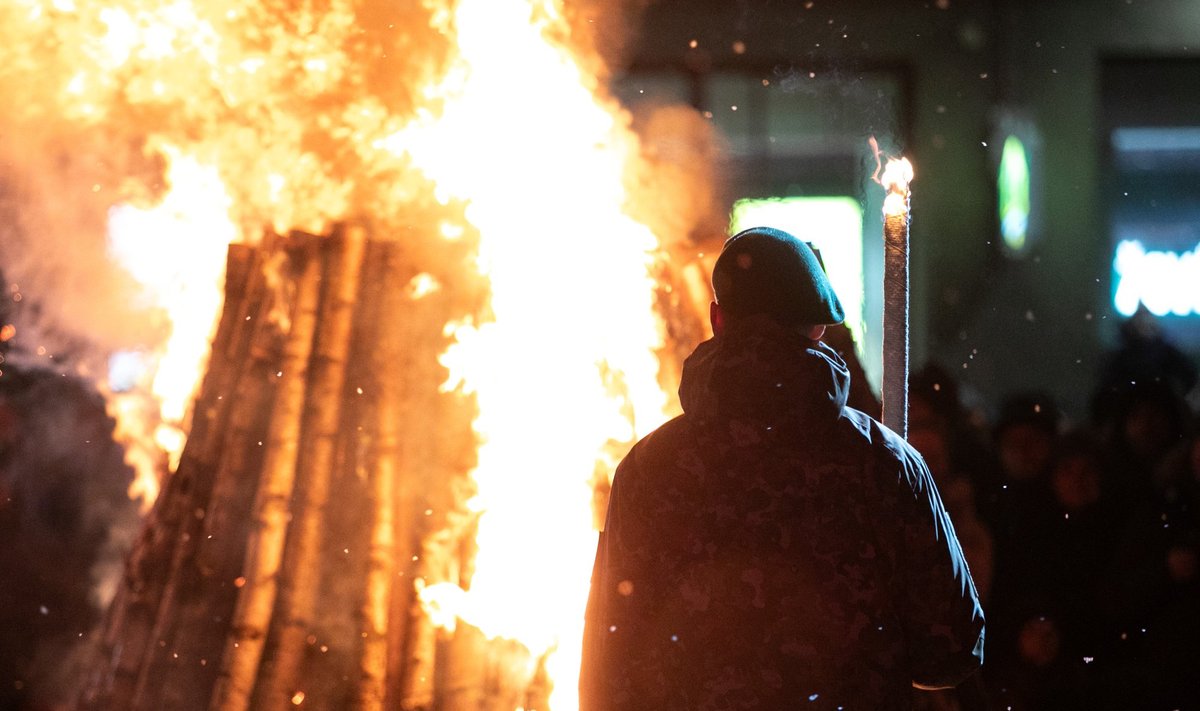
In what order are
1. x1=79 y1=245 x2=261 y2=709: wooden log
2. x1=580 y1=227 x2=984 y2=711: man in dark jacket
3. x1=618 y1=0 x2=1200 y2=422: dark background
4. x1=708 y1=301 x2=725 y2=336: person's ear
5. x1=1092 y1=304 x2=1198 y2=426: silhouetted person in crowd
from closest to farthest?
x1=580 y1=227 x2=984 y2=711: man in dark jacket, x1=708 y1=301 x2=725 y2=336: person's ear, x1=79 y1=245 x2=261 y2=709: wooden log, x1=1092 y1=304 x2=1198 y2=426: silhouetted person in crowd, x1=618 y1=0 x2=1200 y2=422: dark background

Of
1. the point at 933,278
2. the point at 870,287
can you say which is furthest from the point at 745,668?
the point at 933,278

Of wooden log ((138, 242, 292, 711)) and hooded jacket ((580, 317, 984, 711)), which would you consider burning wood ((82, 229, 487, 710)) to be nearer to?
wooden log ((138, 242, 292, 711))

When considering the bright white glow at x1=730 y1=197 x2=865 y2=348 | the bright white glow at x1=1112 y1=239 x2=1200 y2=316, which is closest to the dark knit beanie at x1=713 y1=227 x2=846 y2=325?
the bright white glow at x1=730 y1=197 x2=865 y2=348

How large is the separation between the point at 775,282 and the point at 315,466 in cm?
180

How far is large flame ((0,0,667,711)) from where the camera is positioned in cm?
313

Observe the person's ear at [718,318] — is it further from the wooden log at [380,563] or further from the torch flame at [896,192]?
the wooden log at [380,563]

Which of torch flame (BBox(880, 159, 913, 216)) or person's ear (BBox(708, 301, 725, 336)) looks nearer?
person's ear (BBox(708, 301, 725, 336))

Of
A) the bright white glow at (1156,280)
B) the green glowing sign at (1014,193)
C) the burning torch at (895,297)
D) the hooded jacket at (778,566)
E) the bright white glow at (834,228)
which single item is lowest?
the hooded jacket at (778,566)

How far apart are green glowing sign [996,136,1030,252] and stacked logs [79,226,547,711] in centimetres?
513

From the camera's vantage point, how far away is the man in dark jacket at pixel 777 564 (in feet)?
5.53

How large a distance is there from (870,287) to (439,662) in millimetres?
4049

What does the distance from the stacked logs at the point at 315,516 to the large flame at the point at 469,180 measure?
14cm

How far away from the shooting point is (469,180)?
3.40 m

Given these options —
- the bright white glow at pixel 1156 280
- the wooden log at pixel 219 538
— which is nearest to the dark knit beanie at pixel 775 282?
the wooden log at pixel 219 538
